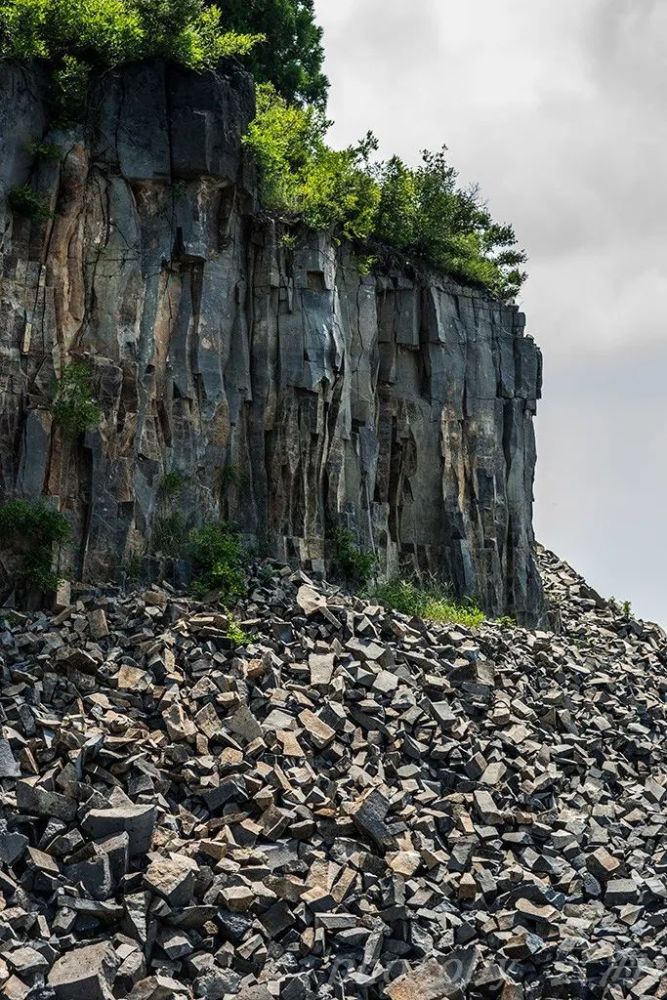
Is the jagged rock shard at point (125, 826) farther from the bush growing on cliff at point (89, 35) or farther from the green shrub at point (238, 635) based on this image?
the bush growing on cliff at point (89, 35)

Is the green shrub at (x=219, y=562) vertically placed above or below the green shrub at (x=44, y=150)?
below

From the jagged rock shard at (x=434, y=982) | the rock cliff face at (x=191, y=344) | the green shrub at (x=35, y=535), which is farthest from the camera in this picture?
the rock cliff face at (x=191, y=344)

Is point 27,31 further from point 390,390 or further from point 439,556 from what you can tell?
point 439,556

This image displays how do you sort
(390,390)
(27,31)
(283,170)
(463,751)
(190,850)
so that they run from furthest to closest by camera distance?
(390,390)
(283,170)
(27,31)
(463,751)
(190,850)

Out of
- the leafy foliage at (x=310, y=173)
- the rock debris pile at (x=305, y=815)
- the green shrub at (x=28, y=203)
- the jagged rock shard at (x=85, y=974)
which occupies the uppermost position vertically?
the leafy foliage at (x=310, y=173)

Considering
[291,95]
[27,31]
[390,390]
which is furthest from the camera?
[291,95]

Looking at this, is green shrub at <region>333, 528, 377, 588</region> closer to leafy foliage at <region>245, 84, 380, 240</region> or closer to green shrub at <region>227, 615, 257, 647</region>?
green shrub at <region>227, 615, 257, 647</region>

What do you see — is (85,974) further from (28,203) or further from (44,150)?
(44,150)

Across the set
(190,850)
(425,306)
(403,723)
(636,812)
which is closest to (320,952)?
(190,850)

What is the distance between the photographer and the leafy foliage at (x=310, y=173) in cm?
1967

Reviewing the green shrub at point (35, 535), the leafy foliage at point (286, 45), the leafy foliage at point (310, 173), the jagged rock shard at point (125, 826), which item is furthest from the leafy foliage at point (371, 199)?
the jagged rock shard at point (125, 826)

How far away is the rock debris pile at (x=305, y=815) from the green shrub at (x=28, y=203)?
5716mm

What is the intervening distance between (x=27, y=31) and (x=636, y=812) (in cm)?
1437

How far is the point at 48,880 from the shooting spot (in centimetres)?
1041
